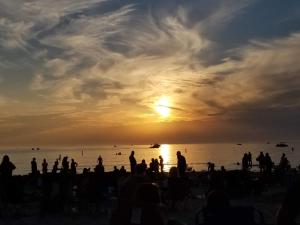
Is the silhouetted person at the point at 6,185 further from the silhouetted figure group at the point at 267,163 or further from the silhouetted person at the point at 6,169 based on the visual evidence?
the silhouetted figure group at the point at 267,163

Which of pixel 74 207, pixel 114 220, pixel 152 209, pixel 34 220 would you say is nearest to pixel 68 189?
pixel 74 207

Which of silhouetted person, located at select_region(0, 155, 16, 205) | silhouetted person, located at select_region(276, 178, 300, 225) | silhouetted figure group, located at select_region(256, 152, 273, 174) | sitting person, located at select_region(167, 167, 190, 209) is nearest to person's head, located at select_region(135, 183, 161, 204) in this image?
silhouetted person, located at select_region(276, 178, 300, 225)

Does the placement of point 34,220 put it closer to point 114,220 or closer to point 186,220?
point 186,220

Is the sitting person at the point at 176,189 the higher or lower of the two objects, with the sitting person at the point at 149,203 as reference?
lower

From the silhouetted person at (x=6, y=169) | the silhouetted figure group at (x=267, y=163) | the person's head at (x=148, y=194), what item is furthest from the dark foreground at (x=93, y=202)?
the silhouetted figure group at (x=267, y=163)

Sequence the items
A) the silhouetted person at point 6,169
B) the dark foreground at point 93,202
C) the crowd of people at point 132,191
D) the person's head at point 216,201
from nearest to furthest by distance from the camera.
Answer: the crowd of people at point 132,191
the person's head at point 216,201
the dark foreground at point 93,202
the silhouetted person at point 6,169

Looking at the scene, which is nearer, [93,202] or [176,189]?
[93,202]

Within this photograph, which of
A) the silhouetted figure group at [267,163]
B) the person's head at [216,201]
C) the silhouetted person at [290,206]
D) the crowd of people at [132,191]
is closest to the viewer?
the silhouetted person at [290,206]

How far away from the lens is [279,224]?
5996 mm

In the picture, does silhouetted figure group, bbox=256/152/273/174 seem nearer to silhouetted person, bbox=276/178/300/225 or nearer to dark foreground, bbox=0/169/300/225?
dark foreground, bbox=0/169/300/225

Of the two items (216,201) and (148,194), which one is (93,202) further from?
(148,194)

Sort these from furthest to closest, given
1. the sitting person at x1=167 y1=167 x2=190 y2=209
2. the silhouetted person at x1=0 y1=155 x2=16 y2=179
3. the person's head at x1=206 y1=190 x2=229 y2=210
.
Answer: the sitting person at x1=167 y1=167 x2=190 y2=209 < the silhouetted person at x1=0 y1=155 x2=16 y2=179 < the person's head at x1=206 y1=190 x2=229 y2=210

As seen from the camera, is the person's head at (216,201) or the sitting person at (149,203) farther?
the person's head at (216,201)

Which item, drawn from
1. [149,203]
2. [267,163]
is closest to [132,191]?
[149,203]
